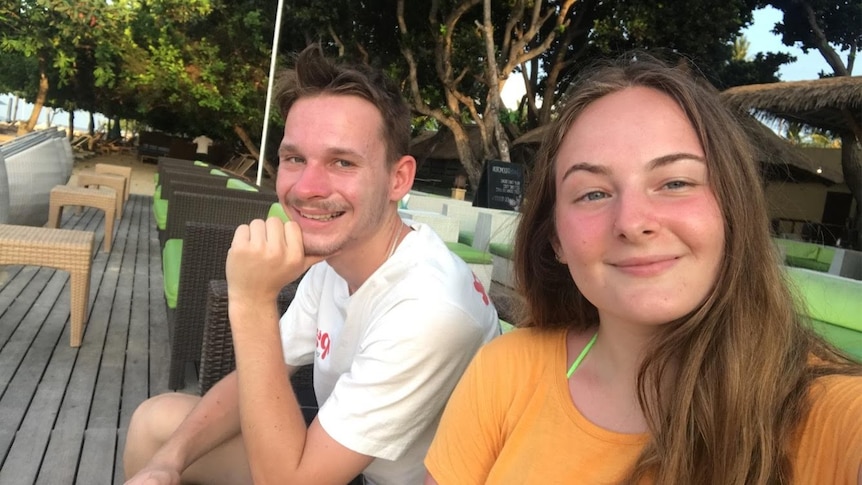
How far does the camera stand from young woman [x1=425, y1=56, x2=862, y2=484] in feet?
2.82

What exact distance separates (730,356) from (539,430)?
33 cm

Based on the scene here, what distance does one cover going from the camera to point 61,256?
357cm

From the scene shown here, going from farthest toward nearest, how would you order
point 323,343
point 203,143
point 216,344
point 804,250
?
1. point 203,143
2. point 804,250
3. point 216,344
4. point 323,343

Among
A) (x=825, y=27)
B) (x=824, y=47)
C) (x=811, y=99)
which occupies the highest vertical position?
(x=825, y=27)

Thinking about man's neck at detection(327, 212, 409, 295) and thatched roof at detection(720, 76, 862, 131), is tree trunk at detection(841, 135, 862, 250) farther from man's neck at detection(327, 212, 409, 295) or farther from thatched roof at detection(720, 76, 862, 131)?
man's neck at detection(327, 212, 409, 295)

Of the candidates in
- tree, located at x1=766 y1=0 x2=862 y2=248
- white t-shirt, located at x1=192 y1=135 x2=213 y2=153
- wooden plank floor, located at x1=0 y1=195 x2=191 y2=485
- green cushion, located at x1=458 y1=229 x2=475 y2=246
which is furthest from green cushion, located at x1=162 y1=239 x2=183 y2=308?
white t-shirt, located at x1=192 y1=135 x2=213 y2=153

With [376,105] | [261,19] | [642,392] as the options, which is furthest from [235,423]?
[261,19]

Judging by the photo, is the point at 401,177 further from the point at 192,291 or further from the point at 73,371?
the point at 73,371

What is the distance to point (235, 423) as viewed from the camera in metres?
1.63

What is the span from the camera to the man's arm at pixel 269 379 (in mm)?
1237

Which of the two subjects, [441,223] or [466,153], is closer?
[441,223]

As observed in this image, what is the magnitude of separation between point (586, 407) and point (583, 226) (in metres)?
0.31

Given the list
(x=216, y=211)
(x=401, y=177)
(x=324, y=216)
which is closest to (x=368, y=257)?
(x=324, y=216)

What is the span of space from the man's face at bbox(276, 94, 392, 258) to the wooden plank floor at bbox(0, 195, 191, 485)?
1505 millimetres
